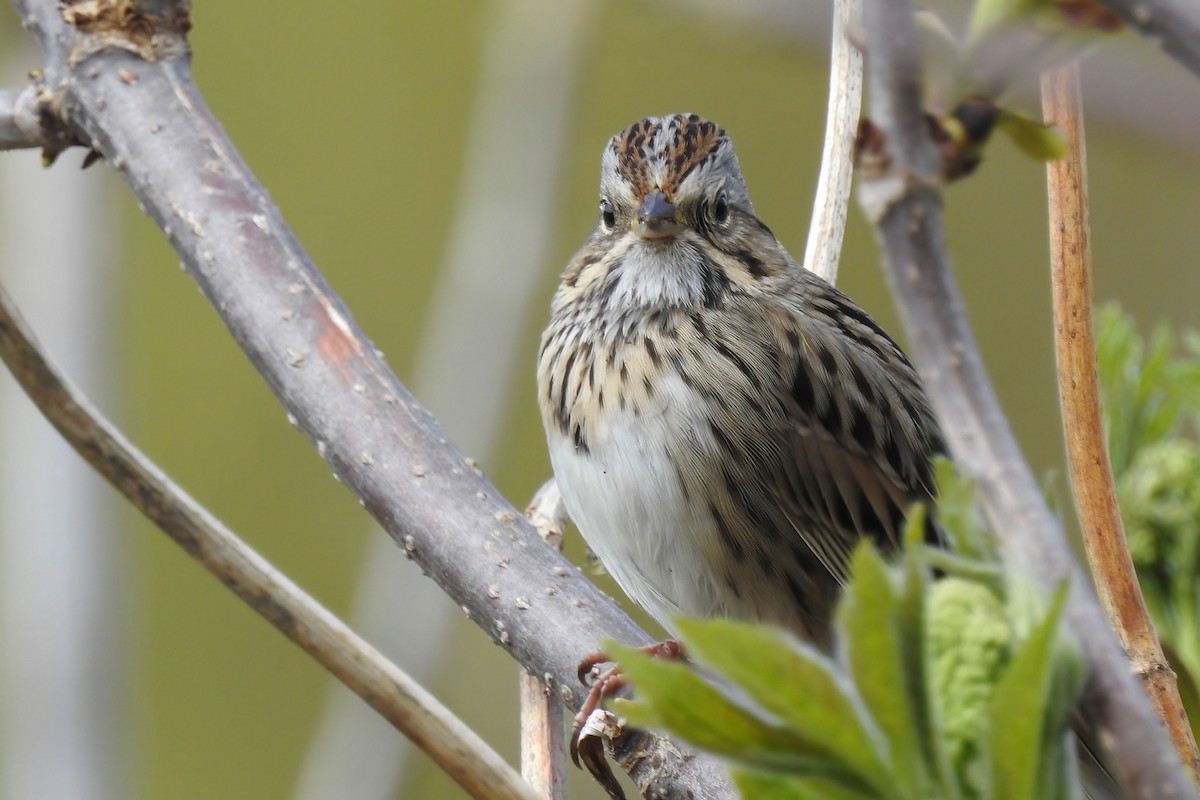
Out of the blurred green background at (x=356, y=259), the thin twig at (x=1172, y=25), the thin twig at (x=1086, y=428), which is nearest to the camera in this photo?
the thin twig at (x=1172, y=25)

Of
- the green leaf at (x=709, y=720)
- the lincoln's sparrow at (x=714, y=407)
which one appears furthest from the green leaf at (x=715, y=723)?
the lincoln's sparrow at (x=714, y=407)

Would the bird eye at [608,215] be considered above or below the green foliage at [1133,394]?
below

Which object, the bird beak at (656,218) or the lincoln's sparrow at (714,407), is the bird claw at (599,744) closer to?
the lincoln's sparrow at (714,407)

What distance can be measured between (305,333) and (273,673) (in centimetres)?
383

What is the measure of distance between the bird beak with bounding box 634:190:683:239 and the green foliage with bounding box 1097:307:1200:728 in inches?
32.1

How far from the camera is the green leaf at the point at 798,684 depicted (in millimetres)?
455

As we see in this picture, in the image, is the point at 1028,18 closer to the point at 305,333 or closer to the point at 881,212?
the point at 881,212

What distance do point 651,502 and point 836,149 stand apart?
18.8 inches

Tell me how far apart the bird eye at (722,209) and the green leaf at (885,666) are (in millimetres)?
1426

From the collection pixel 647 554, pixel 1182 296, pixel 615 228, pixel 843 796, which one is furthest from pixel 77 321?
pixel 1182 296

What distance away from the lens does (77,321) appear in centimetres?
211

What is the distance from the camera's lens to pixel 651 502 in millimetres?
1629

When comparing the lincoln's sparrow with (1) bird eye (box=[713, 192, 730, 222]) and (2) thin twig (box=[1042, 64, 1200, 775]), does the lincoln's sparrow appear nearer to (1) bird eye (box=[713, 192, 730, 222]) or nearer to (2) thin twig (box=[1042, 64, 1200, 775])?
(1) bird eye (box=[713, 192, 730, 222])

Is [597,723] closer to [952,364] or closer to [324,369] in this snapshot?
[324,369]
